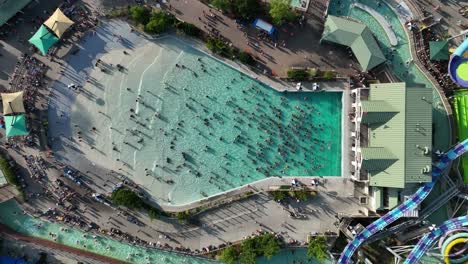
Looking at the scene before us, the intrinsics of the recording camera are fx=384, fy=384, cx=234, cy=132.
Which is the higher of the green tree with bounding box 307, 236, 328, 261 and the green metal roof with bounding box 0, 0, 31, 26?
the green metal roof with bounding box 0, 0, 31, 26

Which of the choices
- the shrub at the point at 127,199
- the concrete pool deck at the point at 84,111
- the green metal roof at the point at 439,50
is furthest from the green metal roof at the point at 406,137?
the shrub at the point at 127,199

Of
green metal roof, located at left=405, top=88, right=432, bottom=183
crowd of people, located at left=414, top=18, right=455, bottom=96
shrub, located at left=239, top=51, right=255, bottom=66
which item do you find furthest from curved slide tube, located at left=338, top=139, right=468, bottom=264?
shrub, located at left=239, top=51, right=255, bottom=66

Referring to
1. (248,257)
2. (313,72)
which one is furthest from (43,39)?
(248,257)

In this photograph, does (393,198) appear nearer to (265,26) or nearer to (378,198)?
(378,198)

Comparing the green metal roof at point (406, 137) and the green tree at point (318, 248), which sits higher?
the green metal roof at point (406, 137)

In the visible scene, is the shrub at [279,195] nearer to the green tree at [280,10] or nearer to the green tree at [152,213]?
the green tree at [152,213]

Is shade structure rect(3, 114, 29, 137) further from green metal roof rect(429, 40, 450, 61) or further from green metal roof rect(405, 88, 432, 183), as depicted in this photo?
green metal roof rect(429, 40, 450, 61)

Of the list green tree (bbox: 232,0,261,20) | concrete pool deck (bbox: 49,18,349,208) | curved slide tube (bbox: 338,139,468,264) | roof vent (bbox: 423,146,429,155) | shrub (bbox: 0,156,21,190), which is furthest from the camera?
concrete pool deck (bbox: 49,18,349,208)

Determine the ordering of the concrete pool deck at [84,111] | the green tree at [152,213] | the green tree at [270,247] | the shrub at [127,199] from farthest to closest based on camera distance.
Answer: the concrete pool deck at [84,111] → the green tree at [152,213] → the shrub at [127,199] → the green tree at [270,247]
